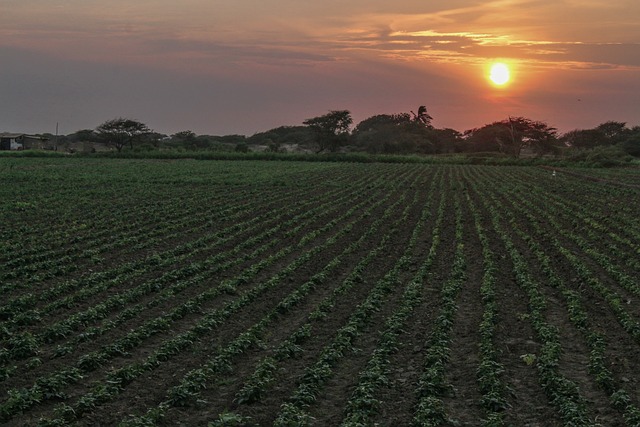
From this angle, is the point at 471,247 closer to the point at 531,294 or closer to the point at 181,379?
the point at 531,294

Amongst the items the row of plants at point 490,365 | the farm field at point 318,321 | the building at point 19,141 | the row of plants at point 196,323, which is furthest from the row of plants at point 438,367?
the building at point 19,141

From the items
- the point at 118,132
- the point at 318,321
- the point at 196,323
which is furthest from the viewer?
the point at 118,132

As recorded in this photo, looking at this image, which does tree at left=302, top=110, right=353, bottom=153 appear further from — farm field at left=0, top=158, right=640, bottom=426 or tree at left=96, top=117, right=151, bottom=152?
farm field at left=0, top=158, right=640, bottom=426

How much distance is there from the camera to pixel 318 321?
9.98 metres

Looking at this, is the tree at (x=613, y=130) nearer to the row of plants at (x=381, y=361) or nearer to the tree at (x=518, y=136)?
the tree at (x=518, y=136)

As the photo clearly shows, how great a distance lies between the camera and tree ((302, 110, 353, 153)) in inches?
3809

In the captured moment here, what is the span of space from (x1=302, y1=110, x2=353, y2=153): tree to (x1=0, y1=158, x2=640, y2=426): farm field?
7609 centimetres

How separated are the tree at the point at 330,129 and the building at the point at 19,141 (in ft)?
135

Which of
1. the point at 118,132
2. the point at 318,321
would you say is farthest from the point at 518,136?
the point at 318,321

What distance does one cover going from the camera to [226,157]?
2990 inches

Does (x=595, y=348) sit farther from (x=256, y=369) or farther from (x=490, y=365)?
(x=256, y=369)

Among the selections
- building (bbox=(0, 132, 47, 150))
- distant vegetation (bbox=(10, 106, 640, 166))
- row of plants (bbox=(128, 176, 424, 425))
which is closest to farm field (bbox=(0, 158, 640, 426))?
row of plants (bbox=(128, 176, 424, 425))

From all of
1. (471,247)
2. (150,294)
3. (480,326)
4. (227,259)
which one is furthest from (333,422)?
(471,247)

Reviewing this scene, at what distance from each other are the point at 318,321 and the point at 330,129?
8816cm
